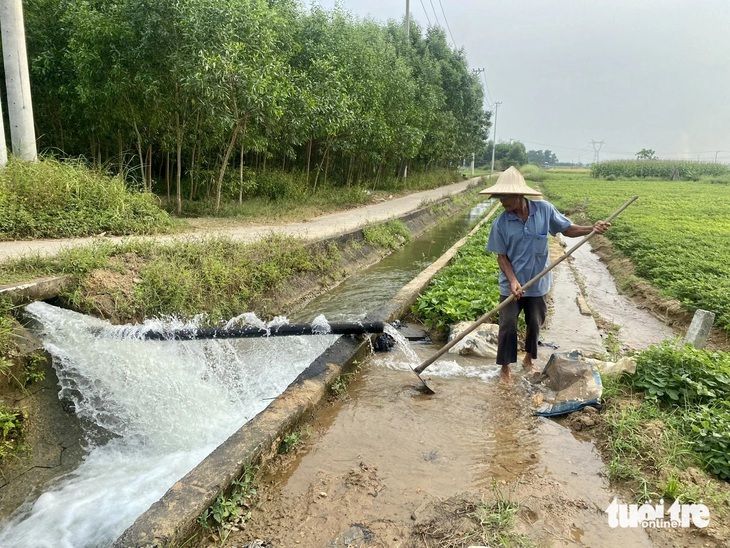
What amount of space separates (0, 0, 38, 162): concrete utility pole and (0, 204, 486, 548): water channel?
6151 millimetres

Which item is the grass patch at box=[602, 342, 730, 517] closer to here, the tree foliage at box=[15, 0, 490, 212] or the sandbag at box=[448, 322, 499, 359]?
the sandbag at box=[448, 322, 499, 359]

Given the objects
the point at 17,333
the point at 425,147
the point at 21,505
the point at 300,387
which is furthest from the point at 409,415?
the point at 425,147

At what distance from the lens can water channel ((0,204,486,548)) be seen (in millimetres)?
3221

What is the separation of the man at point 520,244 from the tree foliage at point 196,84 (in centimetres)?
738

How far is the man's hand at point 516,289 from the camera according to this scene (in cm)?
423

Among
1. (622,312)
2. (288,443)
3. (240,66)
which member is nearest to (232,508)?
(288,443)

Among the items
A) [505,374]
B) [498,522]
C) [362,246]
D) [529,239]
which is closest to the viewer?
[498,522]

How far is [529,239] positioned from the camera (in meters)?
4.35

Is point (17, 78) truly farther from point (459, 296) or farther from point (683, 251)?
point (683, 251)

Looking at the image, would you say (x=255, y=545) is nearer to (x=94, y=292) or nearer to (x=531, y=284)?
(x=531, y=284)

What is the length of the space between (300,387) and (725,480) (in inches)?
118

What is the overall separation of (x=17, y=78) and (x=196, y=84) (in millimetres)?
3181

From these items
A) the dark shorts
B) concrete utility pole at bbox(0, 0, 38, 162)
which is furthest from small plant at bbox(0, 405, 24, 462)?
concrete utility pole at bbox(0, 0, 38, 162)

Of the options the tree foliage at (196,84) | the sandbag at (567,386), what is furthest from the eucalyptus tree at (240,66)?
the sandbag at (567,386)
